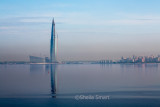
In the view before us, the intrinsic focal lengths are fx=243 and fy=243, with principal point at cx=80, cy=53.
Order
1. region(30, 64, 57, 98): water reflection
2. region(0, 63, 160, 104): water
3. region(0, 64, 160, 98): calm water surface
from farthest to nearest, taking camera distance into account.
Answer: region(30, 64, 57, 98): water reflection < region(0, 64, 160, 98): calm water surface < region(0, 63, 160, 104): water

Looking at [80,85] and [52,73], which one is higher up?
[80,85]

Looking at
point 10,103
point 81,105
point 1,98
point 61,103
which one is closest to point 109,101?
point 81,105

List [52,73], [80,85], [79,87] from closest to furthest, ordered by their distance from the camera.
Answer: [79,87], [80,85], [52,73]

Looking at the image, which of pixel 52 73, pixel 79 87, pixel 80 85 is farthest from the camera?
pixel 52 73

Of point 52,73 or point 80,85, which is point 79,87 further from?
point 52,73

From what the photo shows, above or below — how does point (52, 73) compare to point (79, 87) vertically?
below

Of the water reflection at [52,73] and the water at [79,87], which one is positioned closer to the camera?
the water at [79,87]

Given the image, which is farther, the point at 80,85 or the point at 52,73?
the point at 52,73

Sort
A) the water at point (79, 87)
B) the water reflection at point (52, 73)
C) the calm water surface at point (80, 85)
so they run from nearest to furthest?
the water at point (79, 87) < the calm water surface at point (80, 85) < the water reflection at point (52, 73)

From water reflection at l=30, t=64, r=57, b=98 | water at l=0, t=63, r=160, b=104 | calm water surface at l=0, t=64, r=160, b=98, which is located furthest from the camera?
water reflection at l=30, t=64, r=57, b=98

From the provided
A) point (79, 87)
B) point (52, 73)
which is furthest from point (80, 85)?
point (52, 73)

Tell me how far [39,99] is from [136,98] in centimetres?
534

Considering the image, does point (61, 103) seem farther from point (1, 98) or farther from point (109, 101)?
point (1, 98)

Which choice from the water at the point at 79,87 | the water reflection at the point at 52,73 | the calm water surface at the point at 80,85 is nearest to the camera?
the water at the point at 79,87
